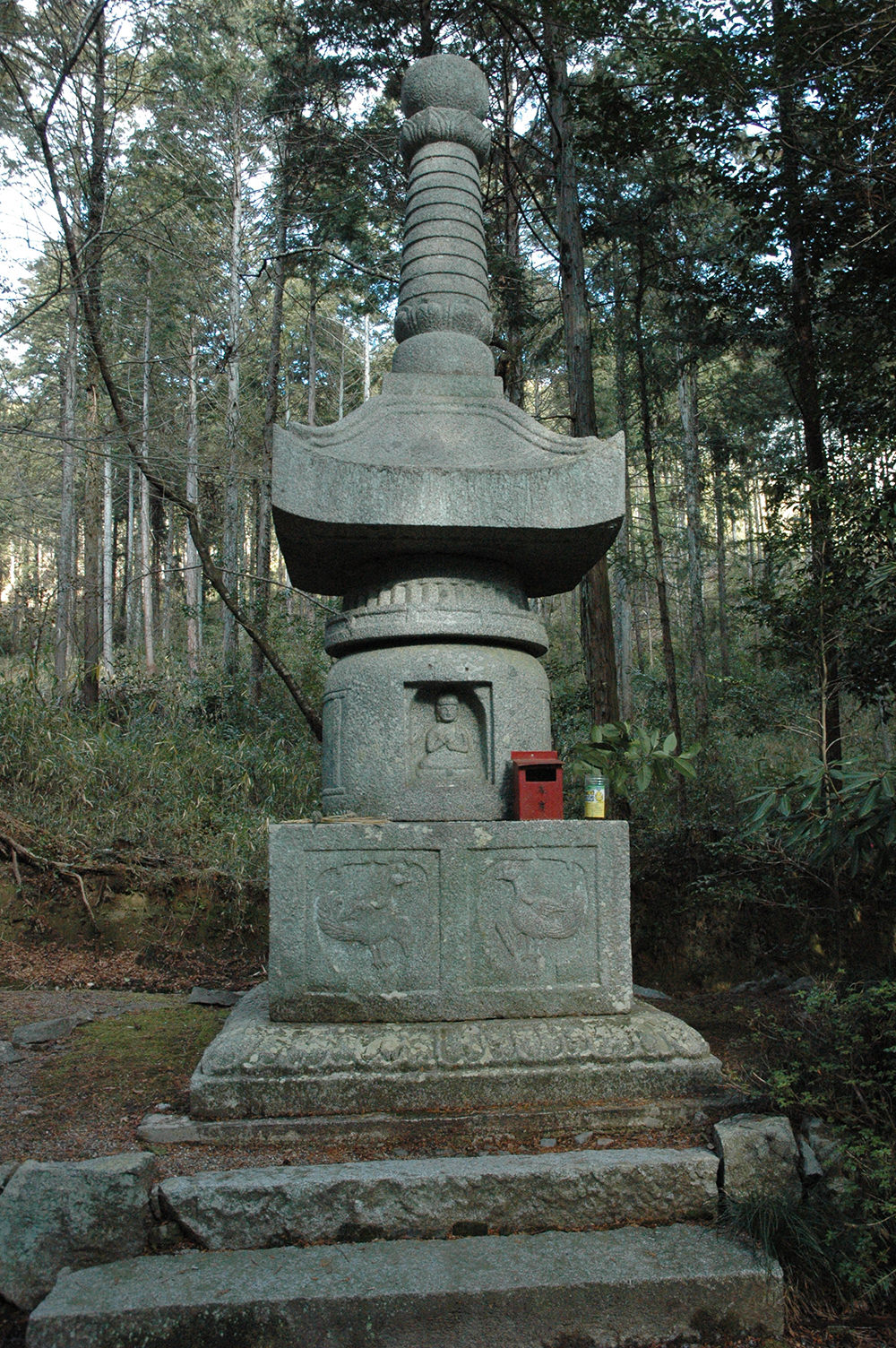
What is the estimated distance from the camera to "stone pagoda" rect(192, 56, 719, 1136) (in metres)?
2.71

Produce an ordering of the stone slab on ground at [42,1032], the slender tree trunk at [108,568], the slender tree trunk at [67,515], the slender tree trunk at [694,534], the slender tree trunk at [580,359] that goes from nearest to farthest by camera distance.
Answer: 1. the stone slab on ground at [42,1032]
2. the slender tree trunk at [580,359]
3. the slender tree trunk at [67,515]
4. the slender tree trunk at [694,534]
5. the slender tree trunk at [108,568]

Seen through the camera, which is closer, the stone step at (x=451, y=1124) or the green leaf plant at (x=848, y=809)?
the stone step at (x=451, y=1124)

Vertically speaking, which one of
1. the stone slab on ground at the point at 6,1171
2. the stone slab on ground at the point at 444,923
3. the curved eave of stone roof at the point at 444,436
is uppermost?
the curved eave of stone roof at the point at 444,436

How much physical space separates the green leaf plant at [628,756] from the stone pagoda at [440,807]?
227 millimetres

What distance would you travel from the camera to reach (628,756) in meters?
3.38

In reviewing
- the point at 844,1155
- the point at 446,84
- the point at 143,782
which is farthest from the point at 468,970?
the point at 143,782

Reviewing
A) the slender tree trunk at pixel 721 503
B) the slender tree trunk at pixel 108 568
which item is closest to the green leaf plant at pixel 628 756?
the slender tree trunk at pixel 721 503

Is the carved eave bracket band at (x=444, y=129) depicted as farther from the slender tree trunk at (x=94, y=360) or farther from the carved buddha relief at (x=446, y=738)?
the carved buddha relief at (x=446, y=738)

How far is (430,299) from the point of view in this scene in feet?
12.9

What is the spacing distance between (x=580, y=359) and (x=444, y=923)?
5.40 metres

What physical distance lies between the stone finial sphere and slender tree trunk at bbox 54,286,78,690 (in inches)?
194

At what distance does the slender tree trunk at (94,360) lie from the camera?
20.0 feet

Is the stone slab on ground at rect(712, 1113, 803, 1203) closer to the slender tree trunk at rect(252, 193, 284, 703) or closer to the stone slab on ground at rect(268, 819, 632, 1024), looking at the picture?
the stone slab on ground at rect(268, 819, 632, 1024)

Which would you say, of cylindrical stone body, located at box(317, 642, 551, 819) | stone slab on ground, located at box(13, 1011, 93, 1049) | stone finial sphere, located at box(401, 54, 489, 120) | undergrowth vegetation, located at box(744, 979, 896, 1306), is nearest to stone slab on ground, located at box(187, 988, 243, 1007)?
stone slab on ground, located at box(13, 1011, 93, 1049)
